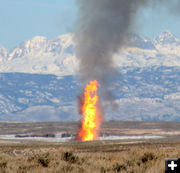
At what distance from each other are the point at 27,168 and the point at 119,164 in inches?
203

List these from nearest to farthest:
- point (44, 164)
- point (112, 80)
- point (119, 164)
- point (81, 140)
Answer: point (119, 164) < point (44, 164) < point (81, 140) < point (112, 80)

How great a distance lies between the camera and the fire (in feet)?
386

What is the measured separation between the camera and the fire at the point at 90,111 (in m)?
118

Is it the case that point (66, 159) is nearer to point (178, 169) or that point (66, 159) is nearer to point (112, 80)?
point (178, 169)

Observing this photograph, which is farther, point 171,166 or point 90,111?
point 90,111

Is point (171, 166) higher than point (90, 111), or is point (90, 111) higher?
point (90, 111)

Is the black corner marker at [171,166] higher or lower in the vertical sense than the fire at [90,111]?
lower

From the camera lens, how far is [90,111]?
117 metres

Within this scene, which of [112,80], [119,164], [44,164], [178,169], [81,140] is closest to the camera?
[178,169]

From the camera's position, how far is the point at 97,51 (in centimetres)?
11862

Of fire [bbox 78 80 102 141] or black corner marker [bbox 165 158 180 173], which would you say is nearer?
black corner marker [bbox 165 158 180 173]

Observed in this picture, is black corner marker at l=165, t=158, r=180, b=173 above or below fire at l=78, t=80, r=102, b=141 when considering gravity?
below

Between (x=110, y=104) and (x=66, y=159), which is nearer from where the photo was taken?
(x=66, y=159)

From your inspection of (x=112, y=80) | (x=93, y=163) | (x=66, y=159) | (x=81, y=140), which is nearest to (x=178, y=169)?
(x=93, y=163)
